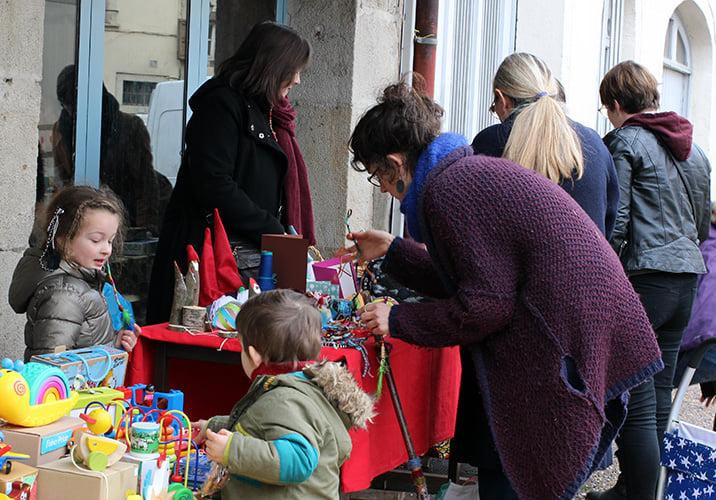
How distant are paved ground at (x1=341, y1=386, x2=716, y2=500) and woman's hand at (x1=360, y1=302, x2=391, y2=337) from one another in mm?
881

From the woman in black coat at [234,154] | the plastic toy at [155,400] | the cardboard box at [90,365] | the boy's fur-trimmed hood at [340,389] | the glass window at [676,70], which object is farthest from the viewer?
the glass window at [676,70]

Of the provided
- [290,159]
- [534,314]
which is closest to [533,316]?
[534,314]

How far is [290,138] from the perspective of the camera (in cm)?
438

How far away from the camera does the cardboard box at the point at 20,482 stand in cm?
216

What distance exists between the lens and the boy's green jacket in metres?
2.39

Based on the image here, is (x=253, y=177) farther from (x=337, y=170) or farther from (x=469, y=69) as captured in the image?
(x=469, y=69)

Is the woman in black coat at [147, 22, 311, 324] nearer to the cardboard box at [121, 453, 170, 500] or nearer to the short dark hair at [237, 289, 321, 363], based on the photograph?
the short dark hair at [237, 289, 321, 363]

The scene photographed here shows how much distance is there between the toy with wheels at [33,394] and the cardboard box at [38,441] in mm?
23

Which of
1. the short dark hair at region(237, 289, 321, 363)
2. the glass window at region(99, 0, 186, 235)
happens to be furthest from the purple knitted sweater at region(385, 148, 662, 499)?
the glass window at region(99, 0, 186, 235)

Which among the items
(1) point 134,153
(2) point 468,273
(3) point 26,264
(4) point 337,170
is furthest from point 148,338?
(4) point 337,170

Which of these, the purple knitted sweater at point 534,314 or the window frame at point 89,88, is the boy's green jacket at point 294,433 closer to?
the purple knitted sweater at point 534,314

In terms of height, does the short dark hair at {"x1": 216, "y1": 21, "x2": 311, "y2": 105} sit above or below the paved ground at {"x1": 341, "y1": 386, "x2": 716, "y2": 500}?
above

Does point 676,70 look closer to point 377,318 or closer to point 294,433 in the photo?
point 377,318

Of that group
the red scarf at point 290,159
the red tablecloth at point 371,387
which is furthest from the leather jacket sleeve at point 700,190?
the red scarf at point 290,159
